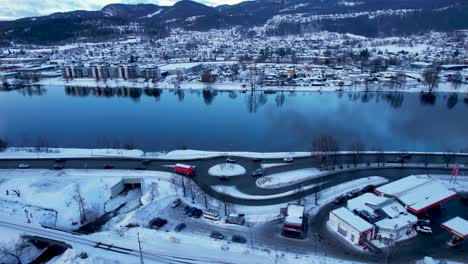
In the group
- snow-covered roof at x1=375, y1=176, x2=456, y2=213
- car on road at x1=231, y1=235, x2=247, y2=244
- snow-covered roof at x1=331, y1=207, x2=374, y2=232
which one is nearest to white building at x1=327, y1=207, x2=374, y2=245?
snow-covered roof at x1=331, y1=207, x2=374, y2=232

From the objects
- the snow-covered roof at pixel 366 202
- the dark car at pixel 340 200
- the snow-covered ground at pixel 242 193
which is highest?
the snow-covered roof at pixel 366 202

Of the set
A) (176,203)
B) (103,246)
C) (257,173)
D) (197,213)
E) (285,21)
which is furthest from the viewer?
(285,21)

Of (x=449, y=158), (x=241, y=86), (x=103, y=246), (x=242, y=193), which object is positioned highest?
(x=241, y=86)

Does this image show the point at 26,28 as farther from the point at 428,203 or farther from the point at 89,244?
the point at 428,203

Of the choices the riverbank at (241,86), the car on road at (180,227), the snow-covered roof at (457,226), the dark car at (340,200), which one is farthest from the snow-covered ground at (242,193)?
the riverbank at (241,86)

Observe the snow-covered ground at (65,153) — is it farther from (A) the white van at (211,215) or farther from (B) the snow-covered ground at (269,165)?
(A) the white van at (211,215)

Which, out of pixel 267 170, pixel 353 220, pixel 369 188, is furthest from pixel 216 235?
pixel 369 188

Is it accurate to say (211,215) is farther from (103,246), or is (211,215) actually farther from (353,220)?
(353,220)

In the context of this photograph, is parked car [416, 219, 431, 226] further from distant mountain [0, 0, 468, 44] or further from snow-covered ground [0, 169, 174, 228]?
distant mountain [0, 0, 468, 44]
